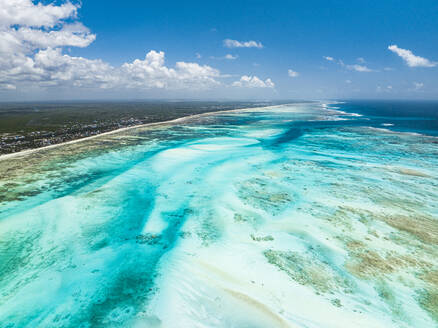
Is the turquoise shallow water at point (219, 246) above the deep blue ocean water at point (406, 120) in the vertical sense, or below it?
below

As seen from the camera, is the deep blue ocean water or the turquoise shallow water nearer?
the turquoise shallow water

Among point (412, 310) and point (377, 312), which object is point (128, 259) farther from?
point (412, 310)

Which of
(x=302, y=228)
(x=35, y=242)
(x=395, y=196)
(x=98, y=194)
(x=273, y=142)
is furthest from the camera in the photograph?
(x=273, y=142)

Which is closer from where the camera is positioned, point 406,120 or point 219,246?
point 219,246

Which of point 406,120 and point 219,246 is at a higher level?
point 406,120

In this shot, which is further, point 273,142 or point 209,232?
point 273,142

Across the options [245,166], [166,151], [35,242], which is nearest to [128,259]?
[35,242]

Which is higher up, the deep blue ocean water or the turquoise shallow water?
the deep blue ocean water

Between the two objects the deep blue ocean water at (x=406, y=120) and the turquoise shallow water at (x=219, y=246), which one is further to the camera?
the deep blue ocean water at (x=406, y=120)
